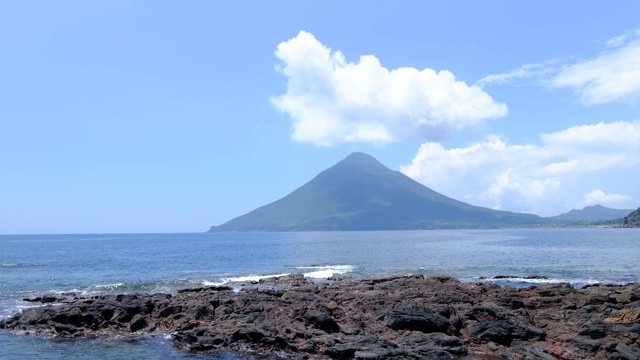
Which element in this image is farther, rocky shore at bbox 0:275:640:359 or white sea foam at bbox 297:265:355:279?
white sea foam at bbox 297:265:355:279

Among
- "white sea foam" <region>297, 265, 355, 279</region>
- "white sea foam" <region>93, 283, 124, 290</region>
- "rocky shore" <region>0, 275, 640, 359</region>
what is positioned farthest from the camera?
"white sea foam" <region>297, 265, 355, 279</region>

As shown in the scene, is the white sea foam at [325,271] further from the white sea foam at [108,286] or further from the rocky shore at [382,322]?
the rocky shore at [382,322]

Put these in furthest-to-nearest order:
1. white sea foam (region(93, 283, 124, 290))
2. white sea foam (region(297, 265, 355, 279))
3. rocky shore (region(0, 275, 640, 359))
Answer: white sea foam (region(297, 265, 355, 279)) < white sea foam (region(93, 283, 124, 290)) < rocky shore (region(0, 275, 640, 359))

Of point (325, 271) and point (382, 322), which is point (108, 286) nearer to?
point (325, 271)

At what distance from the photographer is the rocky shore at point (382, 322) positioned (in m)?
25.0

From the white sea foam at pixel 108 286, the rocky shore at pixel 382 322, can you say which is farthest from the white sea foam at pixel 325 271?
the rocky shore at pixel 382 322

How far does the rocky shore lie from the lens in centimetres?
2497

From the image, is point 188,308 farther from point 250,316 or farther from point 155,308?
point 250,316

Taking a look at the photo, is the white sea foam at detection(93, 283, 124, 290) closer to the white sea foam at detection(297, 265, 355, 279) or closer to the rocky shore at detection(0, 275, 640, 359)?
the rocky shore at detection(0, 275, 640, 359)

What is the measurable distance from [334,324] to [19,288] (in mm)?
39597

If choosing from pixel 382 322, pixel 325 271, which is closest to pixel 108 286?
pixel 325 271

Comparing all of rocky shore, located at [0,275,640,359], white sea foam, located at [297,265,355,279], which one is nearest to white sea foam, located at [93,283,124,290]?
rocky shore, located at [0,275,640,359]

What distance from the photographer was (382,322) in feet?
96.7

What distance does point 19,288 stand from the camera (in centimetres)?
5272
